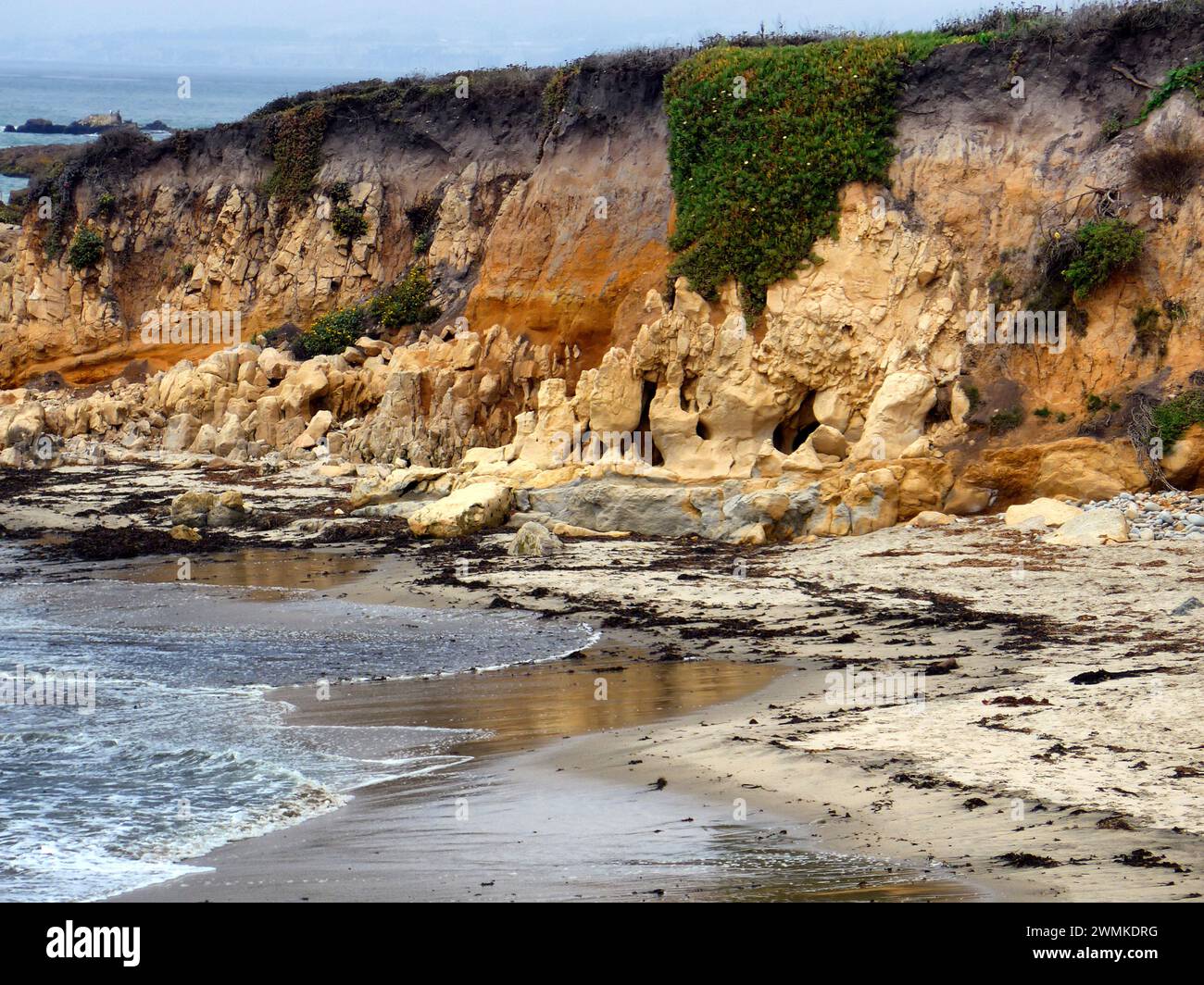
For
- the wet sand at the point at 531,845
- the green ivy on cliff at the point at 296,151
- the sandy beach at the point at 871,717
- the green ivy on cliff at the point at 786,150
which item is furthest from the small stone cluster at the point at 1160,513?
the green ivy on cliff at the point at 296,151

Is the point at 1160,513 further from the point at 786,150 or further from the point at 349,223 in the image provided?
the point at 349,223

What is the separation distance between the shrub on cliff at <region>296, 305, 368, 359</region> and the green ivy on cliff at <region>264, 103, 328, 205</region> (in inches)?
154

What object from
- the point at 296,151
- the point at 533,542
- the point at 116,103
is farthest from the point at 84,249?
the point at 116,103

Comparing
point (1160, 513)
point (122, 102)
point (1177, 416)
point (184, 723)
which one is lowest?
→ point (184, 723)

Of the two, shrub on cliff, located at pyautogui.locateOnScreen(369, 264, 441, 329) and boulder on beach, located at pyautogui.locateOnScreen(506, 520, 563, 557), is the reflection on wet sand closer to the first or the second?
boulder on beach, located at pyautogui.locateOnScreen(506, 520, 563, 557)

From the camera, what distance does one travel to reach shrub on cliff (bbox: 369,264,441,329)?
26.4 metres

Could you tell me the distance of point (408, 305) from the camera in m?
26.5

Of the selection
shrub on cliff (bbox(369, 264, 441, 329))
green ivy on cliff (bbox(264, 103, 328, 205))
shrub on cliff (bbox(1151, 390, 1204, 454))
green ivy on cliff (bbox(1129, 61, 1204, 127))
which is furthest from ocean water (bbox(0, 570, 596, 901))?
green ivy on cliff (bbox(264, 103, 328, 205))

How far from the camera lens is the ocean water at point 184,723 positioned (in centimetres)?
732

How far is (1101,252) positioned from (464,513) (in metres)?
8.58

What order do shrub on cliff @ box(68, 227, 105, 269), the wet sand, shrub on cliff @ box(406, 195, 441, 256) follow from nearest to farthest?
the wet sand < shrub on cliff @ box(406, 195, 441, 256) < shrub on cliff @ box(68, 227, 105, 269)

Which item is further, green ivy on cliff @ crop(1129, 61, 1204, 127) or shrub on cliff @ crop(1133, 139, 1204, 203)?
green ivy on cliff @ crop(1129, 61, 1204, 127)

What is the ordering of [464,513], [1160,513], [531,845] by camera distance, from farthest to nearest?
1. [464,513]
2. [1160,513]
3. [531,845]
